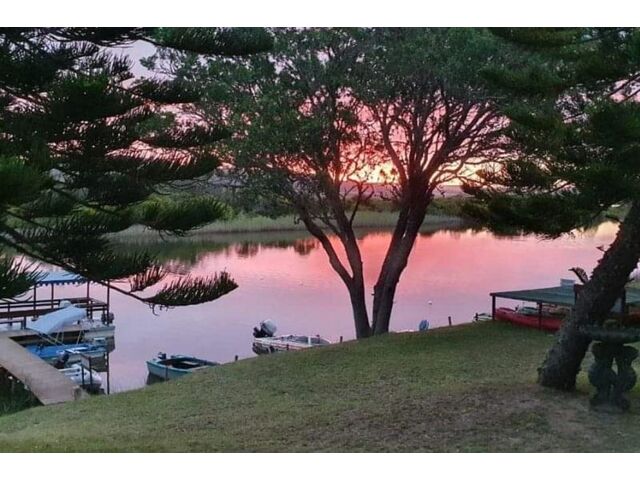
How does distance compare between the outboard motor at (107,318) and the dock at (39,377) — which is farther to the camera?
the outboard motor at (107,318)

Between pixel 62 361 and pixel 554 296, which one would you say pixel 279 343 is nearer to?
pixel 62 361

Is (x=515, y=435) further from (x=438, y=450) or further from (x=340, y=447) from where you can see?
(x=340, y=447)

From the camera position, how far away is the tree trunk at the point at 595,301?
3129mm

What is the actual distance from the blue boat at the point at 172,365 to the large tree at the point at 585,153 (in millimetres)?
4133

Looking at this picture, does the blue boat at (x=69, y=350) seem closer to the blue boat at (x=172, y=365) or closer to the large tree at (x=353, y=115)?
the blue boat at (x=172, y=365)

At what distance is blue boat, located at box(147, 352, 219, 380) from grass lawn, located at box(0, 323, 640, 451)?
1472 millimetres

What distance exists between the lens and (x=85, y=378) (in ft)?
23.3

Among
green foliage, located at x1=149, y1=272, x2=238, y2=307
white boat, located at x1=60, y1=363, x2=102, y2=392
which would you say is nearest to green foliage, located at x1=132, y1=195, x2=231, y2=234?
green foliage, located at x1=149, y1=272, x2=238, y2=307

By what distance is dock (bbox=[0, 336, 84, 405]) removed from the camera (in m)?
5.56

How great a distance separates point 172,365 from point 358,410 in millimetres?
3969

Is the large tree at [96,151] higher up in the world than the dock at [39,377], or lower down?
higher up

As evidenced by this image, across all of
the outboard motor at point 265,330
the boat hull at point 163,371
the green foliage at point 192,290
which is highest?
the green foliage at point 192,290

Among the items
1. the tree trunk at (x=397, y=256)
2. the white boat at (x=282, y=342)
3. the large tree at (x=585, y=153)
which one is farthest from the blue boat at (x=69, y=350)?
the large tree at (x=585, y=153)

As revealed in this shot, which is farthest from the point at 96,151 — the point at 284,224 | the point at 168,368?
the point at 284,224
